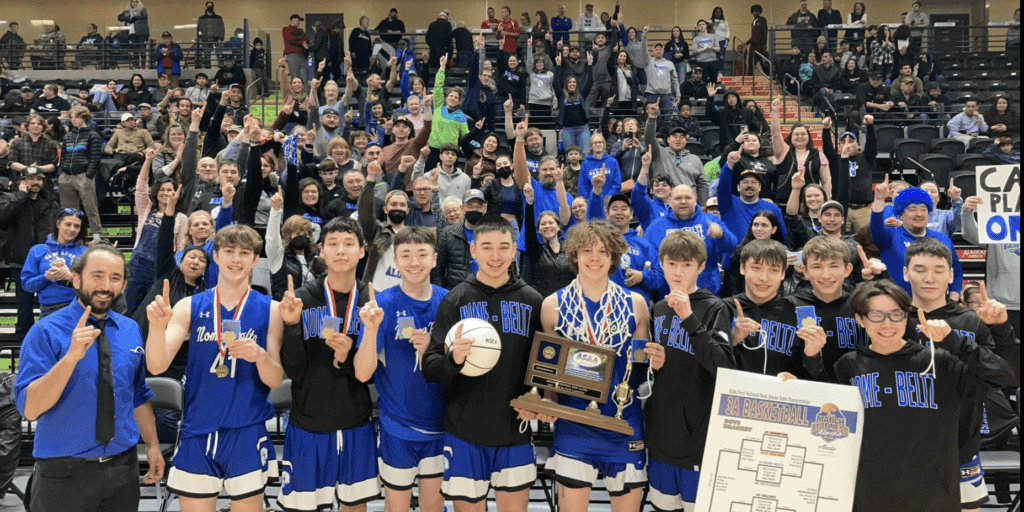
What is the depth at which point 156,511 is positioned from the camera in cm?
609

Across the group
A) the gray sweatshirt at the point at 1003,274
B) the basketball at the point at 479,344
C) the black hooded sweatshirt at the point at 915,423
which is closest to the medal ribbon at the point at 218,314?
the basketball at the point at 479,344

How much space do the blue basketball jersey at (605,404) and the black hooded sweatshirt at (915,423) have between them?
113 cm

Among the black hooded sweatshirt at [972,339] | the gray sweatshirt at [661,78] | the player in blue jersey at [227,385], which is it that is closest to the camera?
the black hooded sweatshirt at [972,339]

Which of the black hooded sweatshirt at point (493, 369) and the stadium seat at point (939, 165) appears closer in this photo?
the black hooded sweatshirt at point (493, 369)

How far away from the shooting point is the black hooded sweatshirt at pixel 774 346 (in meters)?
4.65

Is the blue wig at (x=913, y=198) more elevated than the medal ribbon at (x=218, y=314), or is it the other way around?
the blue wig at (x=913, y=198)

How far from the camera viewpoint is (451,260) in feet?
23.1

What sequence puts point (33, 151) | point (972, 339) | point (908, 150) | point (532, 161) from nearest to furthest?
point (972, 339)
point (532, 161)
point (33, 151)
point (908, 150)

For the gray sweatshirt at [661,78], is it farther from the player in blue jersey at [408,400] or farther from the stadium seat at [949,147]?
the player in blue jersey at [408,400]

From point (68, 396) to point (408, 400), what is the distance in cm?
166

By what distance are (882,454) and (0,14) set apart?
29646 millimetres

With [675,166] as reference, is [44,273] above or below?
below

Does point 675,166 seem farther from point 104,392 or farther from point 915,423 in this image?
point 104,392

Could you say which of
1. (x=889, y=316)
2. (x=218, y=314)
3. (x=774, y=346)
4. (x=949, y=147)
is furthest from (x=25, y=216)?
(x=949, y=147)
